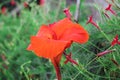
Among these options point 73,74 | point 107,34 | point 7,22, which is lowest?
point 7,22

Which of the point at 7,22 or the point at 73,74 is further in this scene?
the point at 7,22

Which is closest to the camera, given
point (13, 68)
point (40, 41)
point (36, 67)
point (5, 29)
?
point (40, 41)

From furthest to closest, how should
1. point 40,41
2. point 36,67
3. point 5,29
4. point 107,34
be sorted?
point 5,29
point 36,67
point 107,34
point 40,41

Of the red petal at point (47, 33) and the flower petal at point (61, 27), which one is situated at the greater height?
the flower petal at point (61, 27)

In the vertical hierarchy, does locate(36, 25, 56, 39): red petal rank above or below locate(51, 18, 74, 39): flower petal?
below

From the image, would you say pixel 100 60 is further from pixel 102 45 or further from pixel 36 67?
pixel 36 67

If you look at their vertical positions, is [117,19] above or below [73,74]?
above

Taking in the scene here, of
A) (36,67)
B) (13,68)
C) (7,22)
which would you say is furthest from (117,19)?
(7,22)

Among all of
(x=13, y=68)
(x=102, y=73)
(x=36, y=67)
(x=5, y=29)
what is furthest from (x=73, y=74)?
(x=5, y=29)
